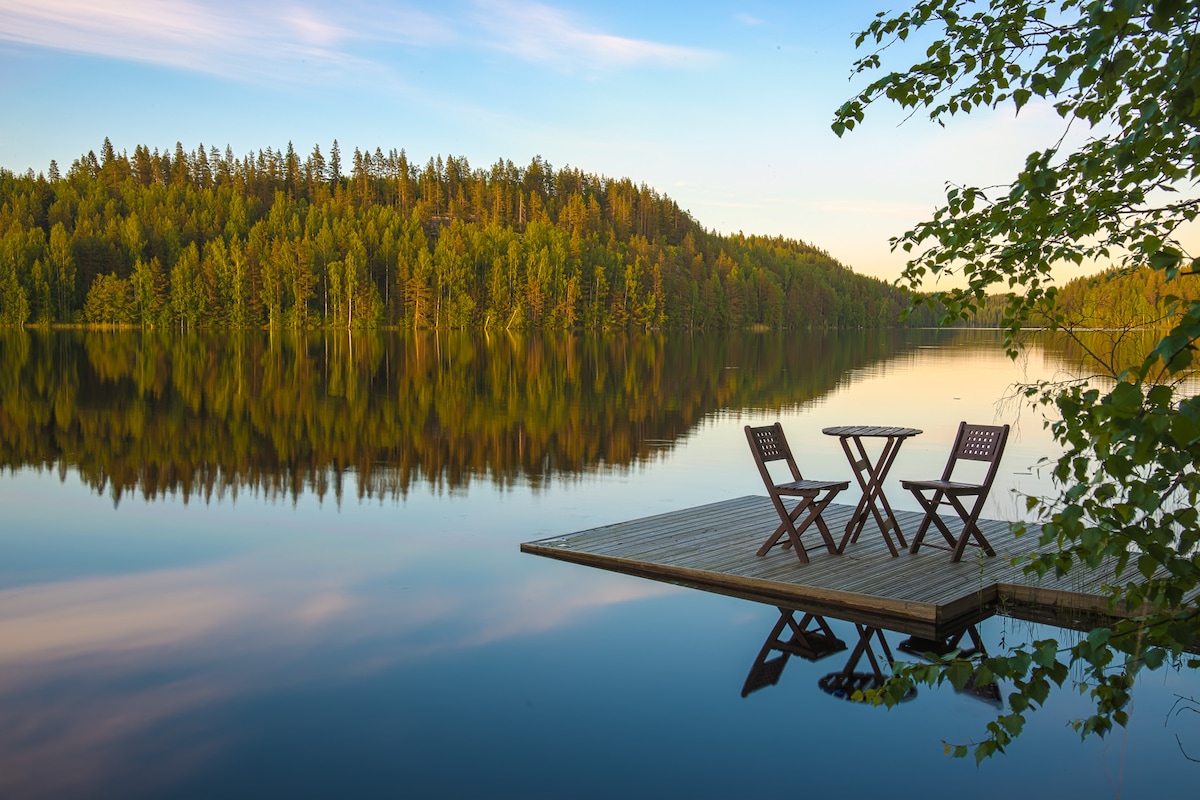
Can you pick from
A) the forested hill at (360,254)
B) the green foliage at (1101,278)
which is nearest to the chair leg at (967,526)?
the green foliage at (1101,278)

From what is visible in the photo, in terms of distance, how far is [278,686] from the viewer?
6938mm

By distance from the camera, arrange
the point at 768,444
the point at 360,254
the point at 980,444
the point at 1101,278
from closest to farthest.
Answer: the point at 1101,278
the point at 980,444
the point at 768,444
the point at 360,254

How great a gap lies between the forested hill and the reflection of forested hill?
2698 inches

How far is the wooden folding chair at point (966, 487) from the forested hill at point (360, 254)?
107 m

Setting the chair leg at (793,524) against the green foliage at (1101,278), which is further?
the chair leg at (793,524)

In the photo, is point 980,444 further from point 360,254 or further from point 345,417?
point 360,254

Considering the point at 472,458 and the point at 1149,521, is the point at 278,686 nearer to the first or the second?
the point at 1149,521

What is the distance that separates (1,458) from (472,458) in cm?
835

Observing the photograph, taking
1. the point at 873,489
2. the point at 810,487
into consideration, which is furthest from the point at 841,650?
the point at 873,489

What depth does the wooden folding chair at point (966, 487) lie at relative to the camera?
8898 mm

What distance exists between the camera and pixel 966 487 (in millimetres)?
8938

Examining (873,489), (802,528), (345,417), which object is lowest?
(345,417)

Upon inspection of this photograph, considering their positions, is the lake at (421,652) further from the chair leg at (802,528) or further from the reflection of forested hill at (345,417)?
the chair leg at (802,528)

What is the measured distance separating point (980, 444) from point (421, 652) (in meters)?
5.38
